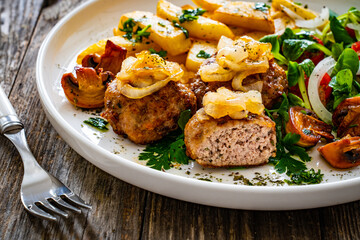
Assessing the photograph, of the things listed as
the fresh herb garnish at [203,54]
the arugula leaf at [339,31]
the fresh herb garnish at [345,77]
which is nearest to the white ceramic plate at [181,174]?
the fresh herb garnish at [345,77]

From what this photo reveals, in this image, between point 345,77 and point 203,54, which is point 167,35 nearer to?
point 203,54

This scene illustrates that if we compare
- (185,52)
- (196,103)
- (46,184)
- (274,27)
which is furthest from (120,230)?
(274,27)

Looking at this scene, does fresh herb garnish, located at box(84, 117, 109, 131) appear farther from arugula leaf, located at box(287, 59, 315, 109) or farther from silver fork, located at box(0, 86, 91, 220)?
arugula leaf, located at box(287, 59, 315, 109)

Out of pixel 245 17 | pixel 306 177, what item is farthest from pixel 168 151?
pixel 245 17

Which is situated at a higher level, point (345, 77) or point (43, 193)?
Result: point (345, 77)

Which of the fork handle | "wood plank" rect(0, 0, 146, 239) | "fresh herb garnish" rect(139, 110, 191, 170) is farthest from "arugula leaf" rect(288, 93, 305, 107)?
the fork handle

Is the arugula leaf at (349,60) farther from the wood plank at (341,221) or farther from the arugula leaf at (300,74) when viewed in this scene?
the wood plank at (341,221)

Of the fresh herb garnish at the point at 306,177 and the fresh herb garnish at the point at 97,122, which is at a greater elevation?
the fresh herb garnish at the point at 306,177
